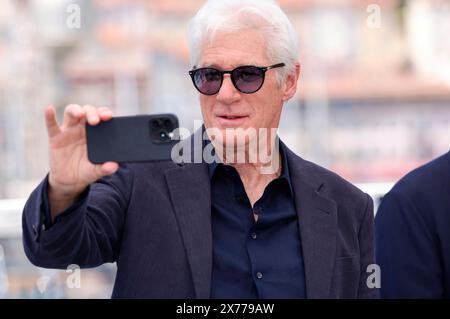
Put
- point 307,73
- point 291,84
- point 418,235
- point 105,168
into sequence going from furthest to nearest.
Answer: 1. point 307,73
2. point 291,84
3. point 418,235
4. point 105,168

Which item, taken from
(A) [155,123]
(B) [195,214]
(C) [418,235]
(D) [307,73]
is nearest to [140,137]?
(A) [155,123]

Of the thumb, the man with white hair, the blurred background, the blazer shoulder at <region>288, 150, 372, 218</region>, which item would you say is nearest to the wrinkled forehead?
the man with white hair

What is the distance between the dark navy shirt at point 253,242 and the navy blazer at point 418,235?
0.26 metres

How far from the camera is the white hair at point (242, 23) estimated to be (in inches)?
77.1

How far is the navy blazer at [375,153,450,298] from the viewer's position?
205cm

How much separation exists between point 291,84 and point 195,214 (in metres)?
0.45

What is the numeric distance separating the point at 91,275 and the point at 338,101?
26.4m

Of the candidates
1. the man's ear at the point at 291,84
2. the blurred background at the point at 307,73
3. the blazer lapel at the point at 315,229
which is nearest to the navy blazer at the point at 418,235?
the blazer lapel at the point at 315,229

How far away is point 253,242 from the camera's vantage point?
6.37 feet

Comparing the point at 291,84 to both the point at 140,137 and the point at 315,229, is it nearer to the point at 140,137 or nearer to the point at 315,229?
Answer: the point at 315,229

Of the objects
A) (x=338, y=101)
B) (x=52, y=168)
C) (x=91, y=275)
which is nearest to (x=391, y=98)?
(x=338, y=101)

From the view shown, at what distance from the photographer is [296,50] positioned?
2.10 meters

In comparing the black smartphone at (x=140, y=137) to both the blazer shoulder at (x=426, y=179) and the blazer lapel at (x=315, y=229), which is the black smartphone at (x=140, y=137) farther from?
the blazer shoulder at (x=426, y=179)

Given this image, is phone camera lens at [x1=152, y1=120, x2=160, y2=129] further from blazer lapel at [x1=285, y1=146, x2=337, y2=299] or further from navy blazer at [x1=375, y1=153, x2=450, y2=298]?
navy blazer at [x1=375, y1=153, x2=450, y2=298]
